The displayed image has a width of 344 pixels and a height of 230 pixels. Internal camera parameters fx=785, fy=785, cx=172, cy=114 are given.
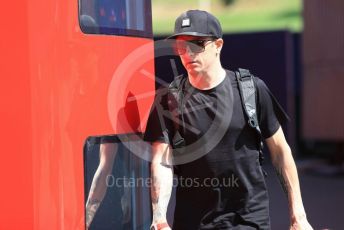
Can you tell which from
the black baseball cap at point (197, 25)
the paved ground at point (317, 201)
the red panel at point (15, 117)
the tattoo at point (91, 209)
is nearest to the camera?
the black baseball cap at point (197, 25)

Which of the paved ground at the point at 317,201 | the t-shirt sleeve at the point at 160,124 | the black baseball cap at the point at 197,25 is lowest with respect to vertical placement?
the paved ground at the point at 317,201

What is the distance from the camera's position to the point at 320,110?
1396 centimetres

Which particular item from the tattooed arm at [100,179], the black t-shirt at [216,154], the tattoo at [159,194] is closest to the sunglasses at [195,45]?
the black t-shirt at [216,154]

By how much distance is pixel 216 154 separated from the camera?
4.02m

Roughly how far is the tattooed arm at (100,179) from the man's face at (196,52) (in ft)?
2.51

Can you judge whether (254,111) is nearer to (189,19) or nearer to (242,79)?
(242,79)

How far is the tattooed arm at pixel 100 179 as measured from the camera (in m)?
4.41

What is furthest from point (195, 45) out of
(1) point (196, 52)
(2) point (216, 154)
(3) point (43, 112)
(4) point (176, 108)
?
(3) point (43, 112)

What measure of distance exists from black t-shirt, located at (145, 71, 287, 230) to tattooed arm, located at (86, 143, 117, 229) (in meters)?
0.48

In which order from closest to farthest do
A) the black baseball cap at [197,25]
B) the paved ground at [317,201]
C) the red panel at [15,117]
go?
1. the black baseball cap at [197,25]
2. the red panel at [15,117]
3. the paved ground at [317,201]

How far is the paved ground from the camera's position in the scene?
363 inches

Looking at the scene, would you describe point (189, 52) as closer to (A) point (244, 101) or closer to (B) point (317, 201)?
(A) point (244, 101)

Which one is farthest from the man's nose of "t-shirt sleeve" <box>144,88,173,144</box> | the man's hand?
the man's hand

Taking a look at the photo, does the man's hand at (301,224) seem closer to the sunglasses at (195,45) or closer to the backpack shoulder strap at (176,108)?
the backpack shoulder strap at (176,108)
